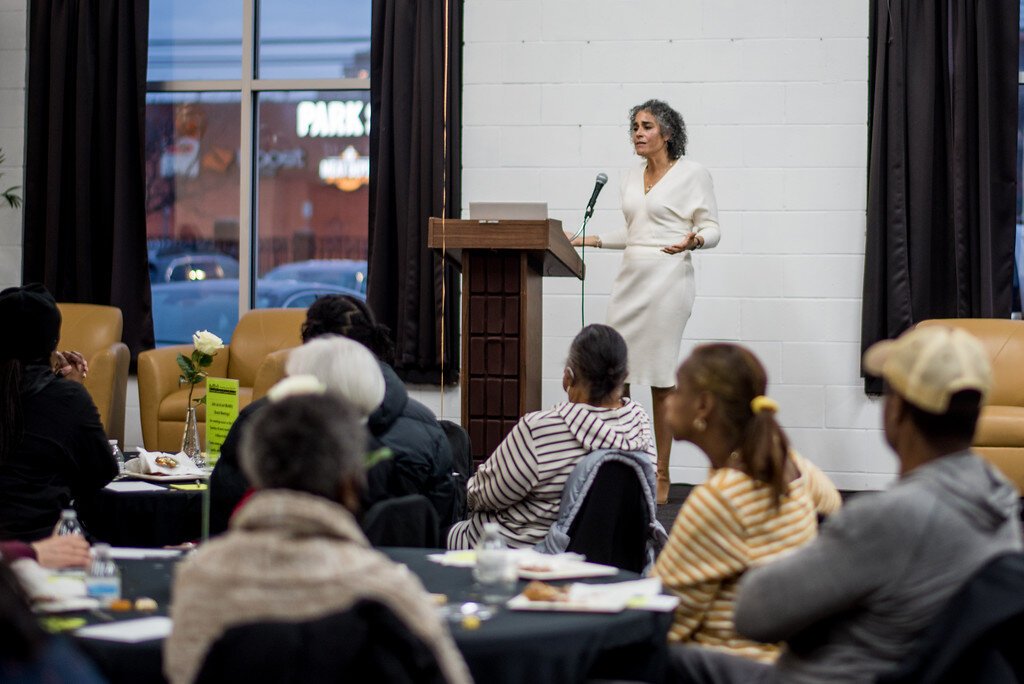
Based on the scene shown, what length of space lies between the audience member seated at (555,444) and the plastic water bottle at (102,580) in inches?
45.1

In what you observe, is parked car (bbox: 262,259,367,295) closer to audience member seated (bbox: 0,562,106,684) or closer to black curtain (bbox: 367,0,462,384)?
black curtain (bbox: 367,0,462,384)

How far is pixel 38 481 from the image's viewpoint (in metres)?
2.97

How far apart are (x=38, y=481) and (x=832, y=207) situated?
462 centimetres

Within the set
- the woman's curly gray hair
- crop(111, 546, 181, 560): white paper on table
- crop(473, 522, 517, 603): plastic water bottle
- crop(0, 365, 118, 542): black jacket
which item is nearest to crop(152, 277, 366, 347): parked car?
the woman's curly gray hair

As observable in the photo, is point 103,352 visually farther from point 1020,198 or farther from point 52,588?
point 1020,198

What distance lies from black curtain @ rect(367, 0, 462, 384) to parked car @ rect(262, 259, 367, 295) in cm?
47

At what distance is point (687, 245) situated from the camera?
5172 millimetres

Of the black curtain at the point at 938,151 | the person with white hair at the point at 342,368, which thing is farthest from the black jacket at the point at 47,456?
the black curtain at the point at 938,151

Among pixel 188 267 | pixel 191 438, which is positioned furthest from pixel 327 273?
pixel 191 438

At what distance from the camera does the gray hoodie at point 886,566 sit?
1562 millimetres

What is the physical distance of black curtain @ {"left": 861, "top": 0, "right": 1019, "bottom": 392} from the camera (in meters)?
6.25

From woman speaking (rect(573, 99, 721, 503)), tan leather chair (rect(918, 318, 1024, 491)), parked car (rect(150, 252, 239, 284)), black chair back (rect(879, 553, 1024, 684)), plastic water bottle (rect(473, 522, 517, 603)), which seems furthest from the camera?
parked car (rect(150, 252, 239, 284))

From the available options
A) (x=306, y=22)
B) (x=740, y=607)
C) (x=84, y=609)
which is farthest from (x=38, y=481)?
(x=306, y=22)

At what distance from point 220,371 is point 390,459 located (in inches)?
156
